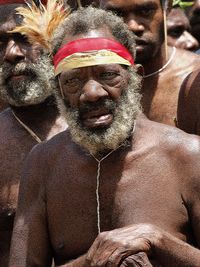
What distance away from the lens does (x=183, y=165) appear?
579 cm

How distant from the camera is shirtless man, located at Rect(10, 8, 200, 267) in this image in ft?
19.0

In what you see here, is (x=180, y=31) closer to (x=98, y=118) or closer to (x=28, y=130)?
(x=28, y=130)

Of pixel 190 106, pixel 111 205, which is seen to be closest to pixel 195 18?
pixel 190 106

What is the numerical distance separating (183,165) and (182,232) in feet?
1.07

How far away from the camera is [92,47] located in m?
6.05

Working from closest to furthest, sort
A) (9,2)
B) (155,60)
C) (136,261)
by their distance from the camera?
(136,261) → (155,60) → (9,2)

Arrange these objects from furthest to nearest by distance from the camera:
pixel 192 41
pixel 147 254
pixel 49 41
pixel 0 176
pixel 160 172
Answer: pixel 192 41 < pixel 0 176 < pixel 49 41 < pixel 160 172 < pixel 147 254

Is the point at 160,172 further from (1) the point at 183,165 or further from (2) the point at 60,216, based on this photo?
(2) the point at 60,216

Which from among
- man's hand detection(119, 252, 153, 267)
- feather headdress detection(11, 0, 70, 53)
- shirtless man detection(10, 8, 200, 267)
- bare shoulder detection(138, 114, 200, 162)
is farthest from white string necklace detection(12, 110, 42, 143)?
man's hand detection(119, 252, 153, 267)

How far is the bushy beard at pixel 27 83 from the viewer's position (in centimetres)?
721

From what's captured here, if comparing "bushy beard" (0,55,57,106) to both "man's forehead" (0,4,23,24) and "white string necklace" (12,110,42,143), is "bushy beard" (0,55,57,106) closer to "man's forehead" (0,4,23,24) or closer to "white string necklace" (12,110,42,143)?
"white string necklace" (12,110,42,143)

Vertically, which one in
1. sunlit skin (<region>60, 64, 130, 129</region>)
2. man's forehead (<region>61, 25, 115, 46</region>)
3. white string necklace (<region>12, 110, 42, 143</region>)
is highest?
man's forehead (<region>61, 25, 115, 46</region>)

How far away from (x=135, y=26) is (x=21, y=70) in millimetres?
771

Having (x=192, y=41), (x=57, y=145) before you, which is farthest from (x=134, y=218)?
(x=192, y=41)
